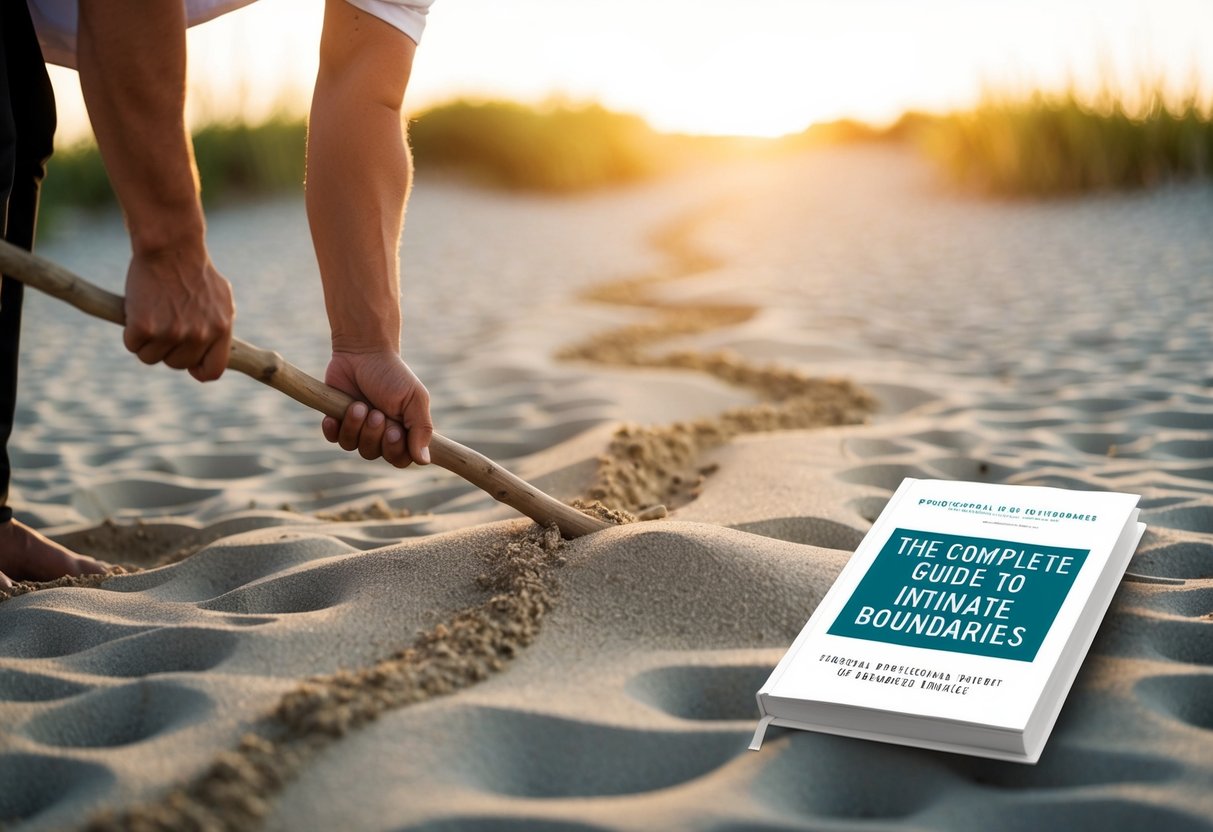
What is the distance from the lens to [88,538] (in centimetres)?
219

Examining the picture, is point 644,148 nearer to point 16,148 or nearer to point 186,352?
point 16,148

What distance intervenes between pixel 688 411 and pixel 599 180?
33.9ft

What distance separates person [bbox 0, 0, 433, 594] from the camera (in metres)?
1.30

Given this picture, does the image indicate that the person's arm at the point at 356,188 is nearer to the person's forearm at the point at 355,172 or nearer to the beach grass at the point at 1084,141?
the person's forearm at the point at 355,172

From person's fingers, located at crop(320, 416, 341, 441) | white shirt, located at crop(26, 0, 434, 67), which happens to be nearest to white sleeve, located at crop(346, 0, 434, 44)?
white shirt, located at crop(26, 0, 434, 67)

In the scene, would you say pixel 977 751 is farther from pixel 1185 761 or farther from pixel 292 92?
pixel 292 92

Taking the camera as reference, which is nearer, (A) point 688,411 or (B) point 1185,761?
(B) point 1185,761

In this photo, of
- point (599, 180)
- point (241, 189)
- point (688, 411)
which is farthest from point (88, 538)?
point (599, 180)

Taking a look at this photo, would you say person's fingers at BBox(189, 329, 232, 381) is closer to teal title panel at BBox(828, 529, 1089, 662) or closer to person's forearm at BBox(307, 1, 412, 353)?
person's forearm at BBox(307, 1, 412, 353)

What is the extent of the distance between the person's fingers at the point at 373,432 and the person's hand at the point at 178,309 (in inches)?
11.0

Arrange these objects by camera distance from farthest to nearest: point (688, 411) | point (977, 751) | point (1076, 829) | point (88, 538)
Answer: point (688, 411)
point (88, 538)
point (977, 751)
point (1076, 829)

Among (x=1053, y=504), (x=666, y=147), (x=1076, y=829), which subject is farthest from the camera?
(x=666, y=147)

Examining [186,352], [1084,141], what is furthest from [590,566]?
[1084,141]

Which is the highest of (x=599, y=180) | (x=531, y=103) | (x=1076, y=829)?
(x=531, y=103)
